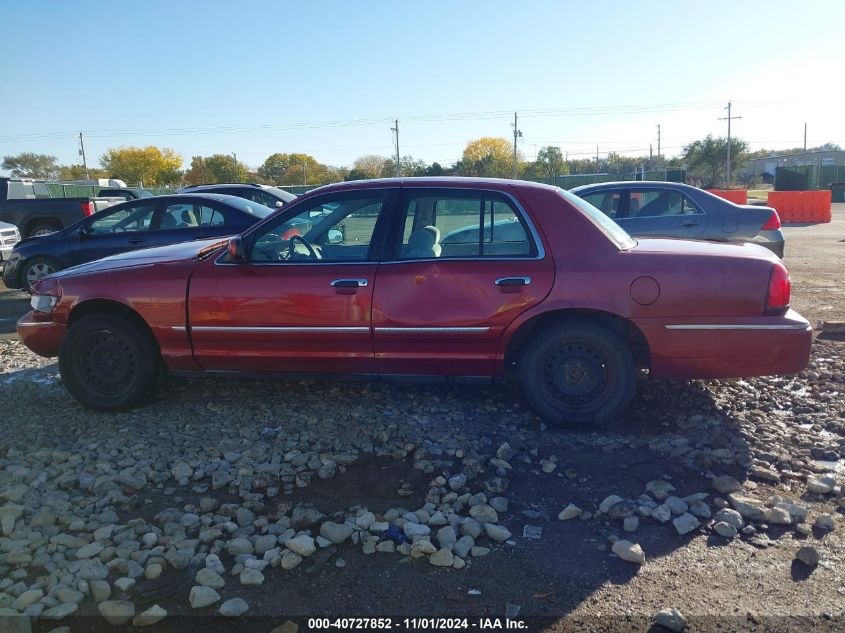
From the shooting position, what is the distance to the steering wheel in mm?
4996

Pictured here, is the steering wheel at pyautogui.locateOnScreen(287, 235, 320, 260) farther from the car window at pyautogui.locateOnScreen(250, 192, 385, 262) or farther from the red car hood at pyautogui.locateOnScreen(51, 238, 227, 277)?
the red car hood at pyautogui.locateOnScreen(51, 238, 227, 277)

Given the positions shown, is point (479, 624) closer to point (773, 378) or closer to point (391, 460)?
point (391, 460)

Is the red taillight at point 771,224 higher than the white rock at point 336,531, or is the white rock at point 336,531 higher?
the red taillight at point 771,224

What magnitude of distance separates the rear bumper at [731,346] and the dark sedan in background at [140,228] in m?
6.28

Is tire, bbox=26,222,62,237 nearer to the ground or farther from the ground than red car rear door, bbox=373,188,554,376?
farther from the ground

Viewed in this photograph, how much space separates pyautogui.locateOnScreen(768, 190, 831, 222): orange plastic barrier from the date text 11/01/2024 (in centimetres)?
2599

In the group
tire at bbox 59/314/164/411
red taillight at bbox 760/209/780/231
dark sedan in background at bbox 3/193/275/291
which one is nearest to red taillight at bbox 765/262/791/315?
tire at bbox 59/314/164/411

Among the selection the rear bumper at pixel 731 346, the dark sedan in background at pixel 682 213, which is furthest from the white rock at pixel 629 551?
the dark sedan in background at pixel 682 213

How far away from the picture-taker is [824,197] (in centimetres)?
2467

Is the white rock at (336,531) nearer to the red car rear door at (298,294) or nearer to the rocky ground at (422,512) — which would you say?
the rocky ground at (422,512)

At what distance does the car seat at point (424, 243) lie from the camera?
4.83 metres

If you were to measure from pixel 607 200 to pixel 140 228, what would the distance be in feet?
21.7

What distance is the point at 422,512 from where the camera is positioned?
3.62m

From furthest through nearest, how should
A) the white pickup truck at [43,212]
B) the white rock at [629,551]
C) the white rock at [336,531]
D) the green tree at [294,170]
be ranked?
1. the green tree at [294,170]
2. the white pickup truck at [43,212]
3. the white rock at [336,531]
4. the white rock at [629,551]
